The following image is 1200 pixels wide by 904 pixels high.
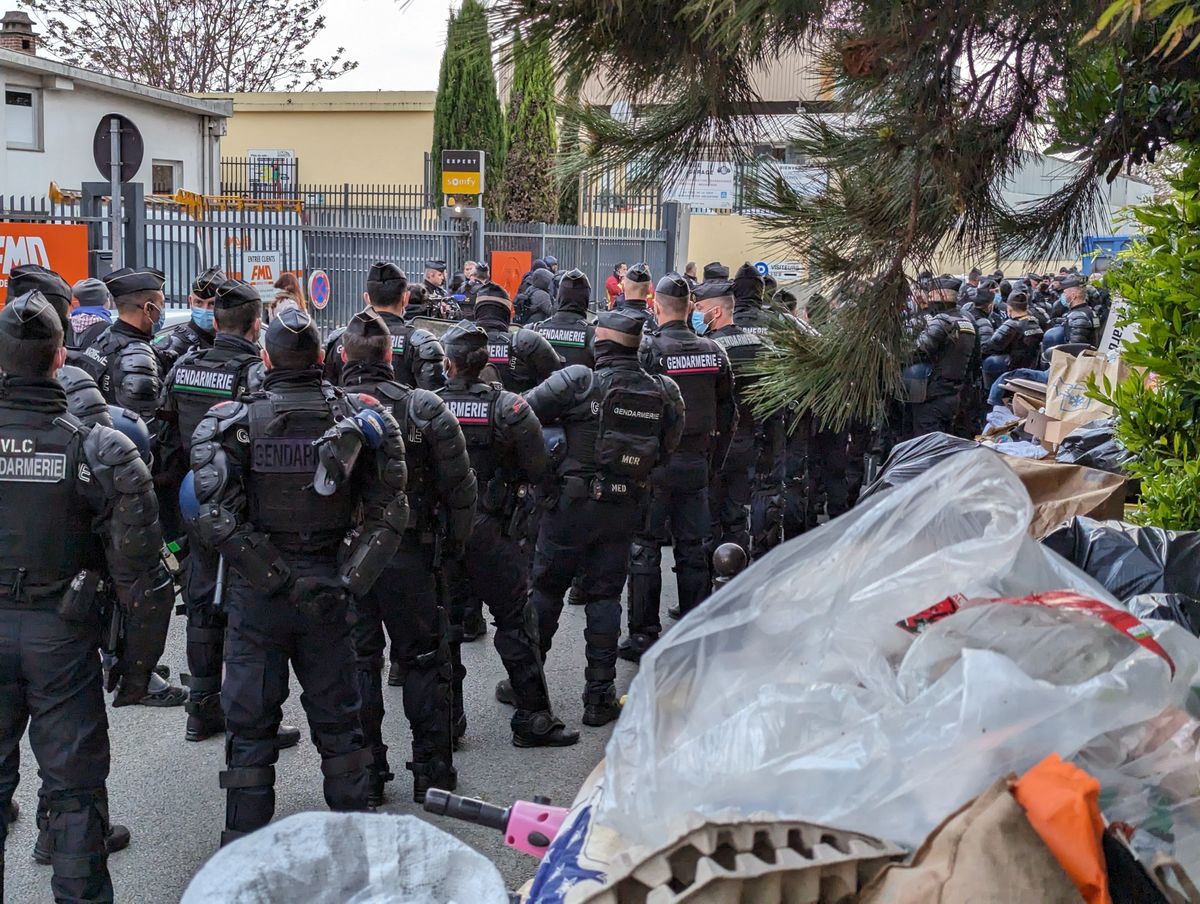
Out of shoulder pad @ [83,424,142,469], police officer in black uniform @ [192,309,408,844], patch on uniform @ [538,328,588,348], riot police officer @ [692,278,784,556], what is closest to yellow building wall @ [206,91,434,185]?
patch on uniform @ [538,328,588,348]

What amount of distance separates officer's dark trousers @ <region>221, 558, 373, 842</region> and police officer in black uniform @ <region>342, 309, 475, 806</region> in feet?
1.82

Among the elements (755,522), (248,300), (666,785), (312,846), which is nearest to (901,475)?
(666,785)

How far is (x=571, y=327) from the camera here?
27.6 ft

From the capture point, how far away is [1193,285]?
150 inches

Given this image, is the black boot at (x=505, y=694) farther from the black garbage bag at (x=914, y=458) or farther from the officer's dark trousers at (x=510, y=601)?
the black garbage bag at (x=914, y=458)

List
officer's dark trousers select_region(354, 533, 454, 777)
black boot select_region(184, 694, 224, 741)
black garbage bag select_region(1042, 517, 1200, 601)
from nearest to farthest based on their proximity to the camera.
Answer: black garbage bag select_region(1042, 517, 1200, 601) < officer's dark trousers select_region(354, 533, 454, 777) < black boot select_region(184, 694, 224, 741)

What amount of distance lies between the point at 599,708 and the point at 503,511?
1.21m

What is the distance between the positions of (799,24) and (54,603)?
2850 millimetres

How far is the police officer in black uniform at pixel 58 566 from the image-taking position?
12.2ft

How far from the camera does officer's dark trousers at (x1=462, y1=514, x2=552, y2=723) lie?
545 centimetres

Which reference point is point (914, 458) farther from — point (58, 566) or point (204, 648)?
point (204, 648)

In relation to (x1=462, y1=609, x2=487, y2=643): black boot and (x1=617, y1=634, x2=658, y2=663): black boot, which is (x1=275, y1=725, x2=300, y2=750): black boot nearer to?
(x1=462, y1=609, x2=487, y2=643): black boot

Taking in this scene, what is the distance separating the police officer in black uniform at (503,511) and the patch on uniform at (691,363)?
1.71m

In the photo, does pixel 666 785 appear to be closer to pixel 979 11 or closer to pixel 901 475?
pixel 979 11
